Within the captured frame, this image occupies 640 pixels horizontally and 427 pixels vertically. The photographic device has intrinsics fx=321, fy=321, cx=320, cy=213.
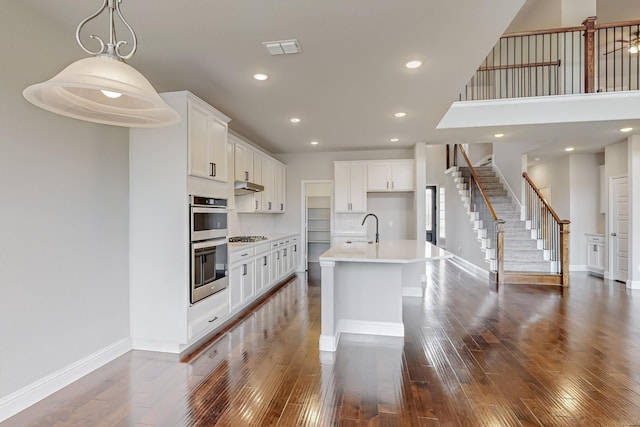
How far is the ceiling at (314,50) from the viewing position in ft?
7.08

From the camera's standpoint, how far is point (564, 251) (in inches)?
226

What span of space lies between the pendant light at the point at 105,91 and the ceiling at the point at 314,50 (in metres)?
1.04

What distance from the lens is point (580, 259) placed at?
7.03 meters

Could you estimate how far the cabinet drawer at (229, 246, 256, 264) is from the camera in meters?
3.84

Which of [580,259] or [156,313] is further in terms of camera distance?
[580,259]

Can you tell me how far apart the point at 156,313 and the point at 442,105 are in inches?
155

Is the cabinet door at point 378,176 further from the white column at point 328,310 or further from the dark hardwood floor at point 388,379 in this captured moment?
the white column at point 328,310

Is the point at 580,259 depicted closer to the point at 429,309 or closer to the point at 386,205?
the point at 386,205

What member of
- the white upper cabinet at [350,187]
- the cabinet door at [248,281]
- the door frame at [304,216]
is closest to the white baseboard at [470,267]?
the white upper cabinet at [350,187]

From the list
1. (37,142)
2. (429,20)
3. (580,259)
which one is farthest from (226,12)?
(580,259)

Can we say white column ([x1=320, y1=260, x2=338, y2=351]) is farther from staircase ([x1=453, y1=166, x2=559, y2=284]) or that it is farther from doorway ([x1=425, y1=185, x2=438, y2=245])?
doorway ([x1=425, y1=185, x2=438, y2=245])

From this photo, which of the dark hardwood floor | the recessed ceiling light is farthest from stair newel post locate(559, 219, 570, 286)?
the recessed ceiling light

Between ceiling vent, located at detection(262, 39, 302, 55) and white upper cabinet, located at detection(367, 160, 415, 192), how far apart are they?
392 centimetres

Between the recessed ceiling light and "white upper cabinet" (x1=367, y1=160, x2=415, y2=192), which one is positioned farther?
"white upper cabinet" (x1=367, y1=160, x2=415, y2=192)
